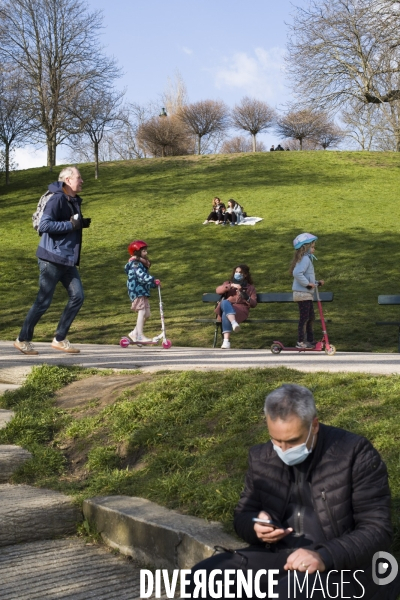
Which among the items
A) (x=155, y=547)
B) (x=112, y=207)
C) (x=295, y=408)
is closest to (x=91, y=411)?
(x=155, y=547)

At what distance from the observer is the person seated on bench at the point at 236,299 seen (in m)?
13.2

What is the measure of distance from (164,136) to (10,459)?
49407 mm

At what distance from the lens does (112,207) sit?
35031 millimetres

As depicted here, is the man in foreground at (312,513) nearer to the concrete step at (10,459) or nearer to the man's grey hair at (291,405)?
the man's grey hair at (291,405)

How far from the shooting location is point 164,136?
176ft

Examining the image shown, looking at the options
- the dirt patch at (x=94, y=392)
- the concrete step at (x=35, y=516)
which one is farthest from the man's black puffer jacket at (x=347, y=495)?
the dirt patch at (x=94, y=392)

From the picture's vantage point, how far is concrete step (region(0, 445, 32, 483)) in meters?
5.61

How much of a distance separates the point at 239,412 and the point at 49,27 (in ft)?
164

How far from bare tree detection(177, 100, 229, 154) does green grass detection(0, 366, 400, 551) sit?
5396 cm

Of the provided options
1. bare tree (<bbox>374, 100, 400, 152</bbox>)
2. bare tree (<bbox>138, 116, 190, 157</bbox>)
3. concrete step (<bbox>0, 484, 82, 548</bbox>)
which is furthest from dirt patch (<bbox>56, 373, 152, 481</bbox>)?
bare tree (<bbox>138, 116, 190, 157</bbox>)

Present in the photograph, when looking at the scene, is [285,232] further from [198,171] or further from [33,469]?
[33,469]

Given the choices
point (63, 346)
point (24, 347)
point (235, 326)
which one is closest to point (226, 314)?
point (235, 326)

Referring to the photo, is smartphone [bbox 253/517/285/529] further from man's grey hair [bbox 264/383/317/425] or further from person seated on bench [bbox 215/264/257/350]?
person seated on bench [bbox 215/264/257/350]

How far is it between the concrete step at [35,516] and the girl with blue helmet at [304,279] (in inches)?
283
